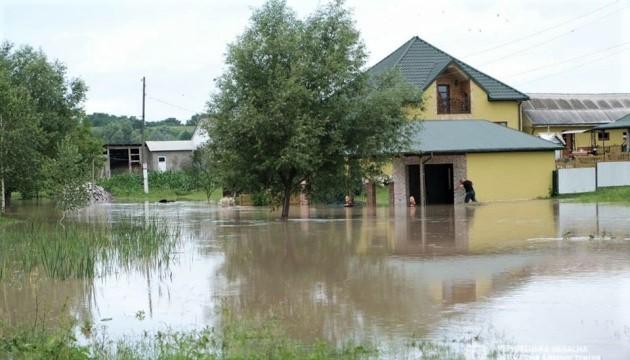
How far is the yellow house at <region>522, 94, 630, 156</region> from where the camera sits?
2302 inches

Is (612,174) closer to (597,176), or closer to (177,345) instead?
(597,176)

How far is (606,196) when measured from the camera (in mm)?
41000

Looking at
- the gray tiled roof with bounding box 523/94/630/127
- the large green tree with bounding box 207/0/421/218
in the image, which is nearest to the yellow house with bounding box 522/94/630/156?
the gray tiled roof with bounding box 523/94/630/127

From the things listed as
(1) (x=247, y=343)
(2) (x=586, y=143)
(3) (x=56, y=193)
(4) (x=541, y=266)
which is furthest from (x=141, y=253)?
(2) (x=586, y=143)

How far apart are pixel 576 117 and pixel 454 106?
13.3 metres

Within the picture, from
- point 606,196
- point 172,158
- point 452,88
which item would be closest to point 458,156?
point 606,196

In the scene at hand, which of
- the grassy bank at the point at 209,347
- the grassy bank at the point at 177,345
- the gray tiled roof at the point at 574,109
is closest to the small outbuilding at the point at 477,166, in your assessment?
the gray tiled roof at the point at 574,109

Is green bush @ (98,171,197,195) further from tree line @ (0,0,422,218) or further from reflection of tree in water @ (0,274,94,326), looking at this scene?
reflection of tree in water @ (0,274,94,326)

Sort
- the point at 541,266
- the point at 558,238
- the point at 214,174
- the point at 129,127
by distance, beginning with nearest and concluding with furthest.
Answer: the point at 541,266 < the point at 558,238 < the point at 214,174 < the point at 129,127

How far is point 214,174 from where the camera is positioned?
35.3 metres

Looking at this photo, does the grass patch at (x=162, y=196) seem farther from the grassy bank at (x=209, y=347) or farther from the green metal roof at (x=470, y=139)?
the grassy bank at (x=209, y=347)

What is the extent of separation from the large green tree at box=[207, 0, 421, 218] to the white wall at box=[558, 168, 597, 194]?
43.5ft

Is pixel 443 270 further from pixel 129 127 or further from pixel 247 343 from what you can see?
pixel 129 127

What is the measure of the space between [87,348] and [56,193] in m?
23.4
